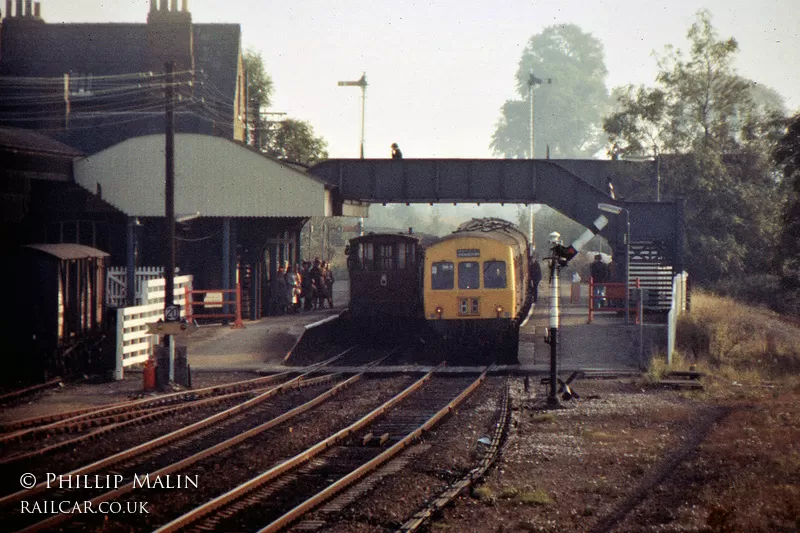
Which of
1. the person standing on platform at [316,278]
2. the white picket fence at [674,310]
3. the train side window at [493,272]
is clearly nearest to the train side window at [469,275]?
the train side window at [493,272]

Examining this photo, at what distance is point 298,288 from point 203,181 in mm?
5172

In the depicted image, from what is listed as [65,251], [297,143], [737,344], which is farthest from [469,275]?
[297,143]

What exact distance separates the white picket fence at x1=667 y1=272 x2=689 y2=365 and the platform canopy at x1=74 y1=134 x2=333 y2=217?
11468 millimetres

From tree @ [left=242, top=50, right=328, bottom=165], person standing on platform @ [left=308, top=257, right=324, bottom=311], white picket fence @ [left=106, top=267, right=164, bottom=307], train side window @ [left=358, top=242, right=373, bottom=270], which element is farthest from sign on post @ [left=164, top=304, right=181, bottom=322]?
tree @ [left=242, top=50, right=328, bottom=165]

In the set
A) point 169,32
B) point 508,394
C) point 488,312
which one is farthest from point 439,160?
point 508,394

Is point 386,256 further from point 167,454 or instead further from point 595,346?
point 167,454

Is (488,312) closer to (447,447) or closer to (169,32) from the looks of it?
(447,447)

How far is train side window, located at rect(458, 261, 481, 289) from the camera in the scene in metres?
24.6

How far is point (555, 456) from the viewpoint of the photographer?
13.1m

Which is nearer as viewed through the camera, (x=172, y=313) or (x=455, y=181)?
(x=172, y=313)

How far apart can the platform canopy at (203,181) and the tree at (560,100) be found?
81589 mm

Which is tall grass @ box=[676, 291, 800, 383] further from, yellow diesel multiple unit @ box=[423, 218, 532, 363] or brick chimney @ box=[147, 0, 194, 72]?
brick chimney @ box=[147, 0, 194, 72]

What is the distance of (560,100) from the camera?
114 m

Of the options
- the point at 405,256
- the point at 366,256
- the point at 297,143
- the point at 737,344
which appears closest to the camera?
the point at 737,344
